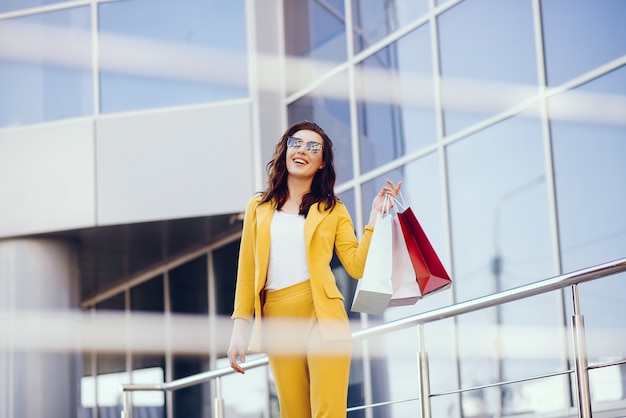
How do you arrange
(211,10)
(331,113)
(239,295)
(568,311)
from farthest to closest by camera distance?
(211,10) → (331,113) → (568,311) → (239,295)

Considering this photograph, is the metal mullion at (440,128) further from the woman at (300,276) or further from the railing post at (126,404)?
the woman at (300,276)

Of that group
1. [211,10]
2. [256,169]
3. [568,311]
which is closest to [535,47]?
[568,311]

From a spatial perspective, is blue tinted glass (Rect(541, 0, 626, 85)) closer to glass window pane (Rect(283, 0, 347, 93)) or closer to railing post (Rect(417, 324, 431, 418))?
railing post (Rect(417, 324, 431, 418))

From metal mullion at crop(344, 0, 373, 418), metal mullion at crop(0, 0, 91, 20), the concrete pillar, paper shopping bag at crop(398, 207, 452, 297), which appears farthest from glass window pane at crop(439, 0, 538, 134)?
the concrete pillar

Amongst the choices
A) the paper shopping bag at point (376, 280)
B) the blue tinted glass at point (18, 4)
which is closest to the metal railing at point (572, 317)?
the paper shopping bag at point (376, 280)

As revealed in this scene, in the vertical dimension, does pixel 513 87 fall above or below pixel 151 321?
above

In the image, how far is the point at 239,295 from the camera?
4.75 m

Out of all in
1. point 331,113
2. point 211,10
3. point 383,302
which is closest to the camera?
point 383,302

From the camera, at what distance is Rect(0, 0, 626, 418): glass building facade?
26.0 ft

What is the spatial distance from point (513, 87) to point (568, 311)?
6.35 feet

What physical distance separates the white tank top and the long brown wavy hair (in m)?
0.09

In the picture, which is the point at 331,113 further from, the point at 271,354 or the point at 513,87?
the point at 271,354

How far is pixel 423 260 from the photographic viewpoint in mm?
4648

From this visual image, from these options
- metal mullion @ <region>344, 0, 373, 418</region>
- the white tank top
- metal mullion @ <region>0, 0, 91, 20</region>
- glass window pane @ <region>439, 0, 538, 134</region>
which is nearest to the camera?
the white tank top
